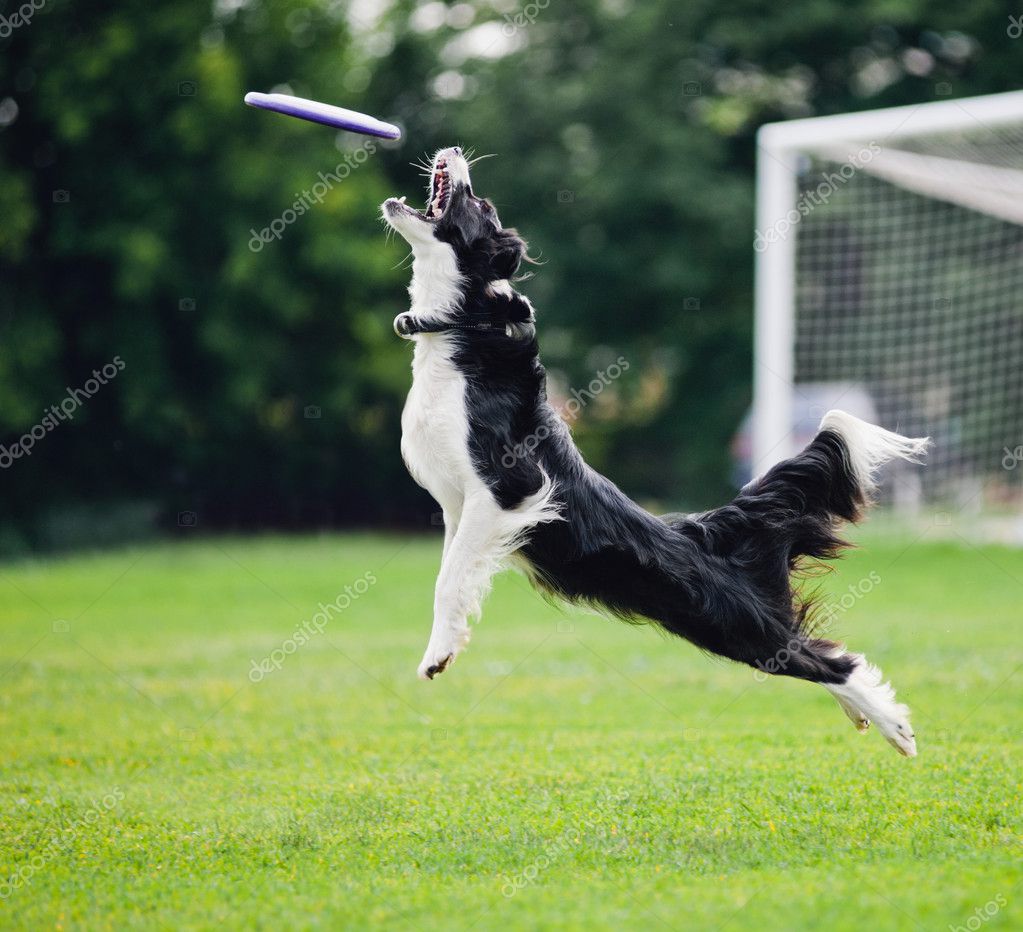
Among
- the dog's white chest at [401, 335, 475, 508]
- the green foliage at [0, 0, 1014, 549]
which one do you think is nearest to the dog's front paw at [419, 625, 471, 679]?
the dog's white chest at [401, 335, 475, 508]

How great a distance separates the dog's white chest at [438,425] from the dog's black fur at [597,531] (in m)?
0.05

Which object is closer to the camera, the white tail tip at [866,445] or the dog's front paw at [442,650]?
the dog's front paw at [442,650]

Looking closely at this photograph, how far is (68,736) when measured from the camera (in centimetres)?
782

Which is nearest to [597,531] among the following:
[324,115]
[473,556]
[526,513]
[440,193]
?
[526,513]

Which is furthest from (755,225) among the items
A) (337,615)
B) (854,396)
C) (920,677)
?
(920,677)

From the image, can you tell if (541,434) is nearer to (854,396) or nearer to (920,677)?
(920,677)

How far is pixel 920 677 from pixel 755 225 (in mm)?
16873
